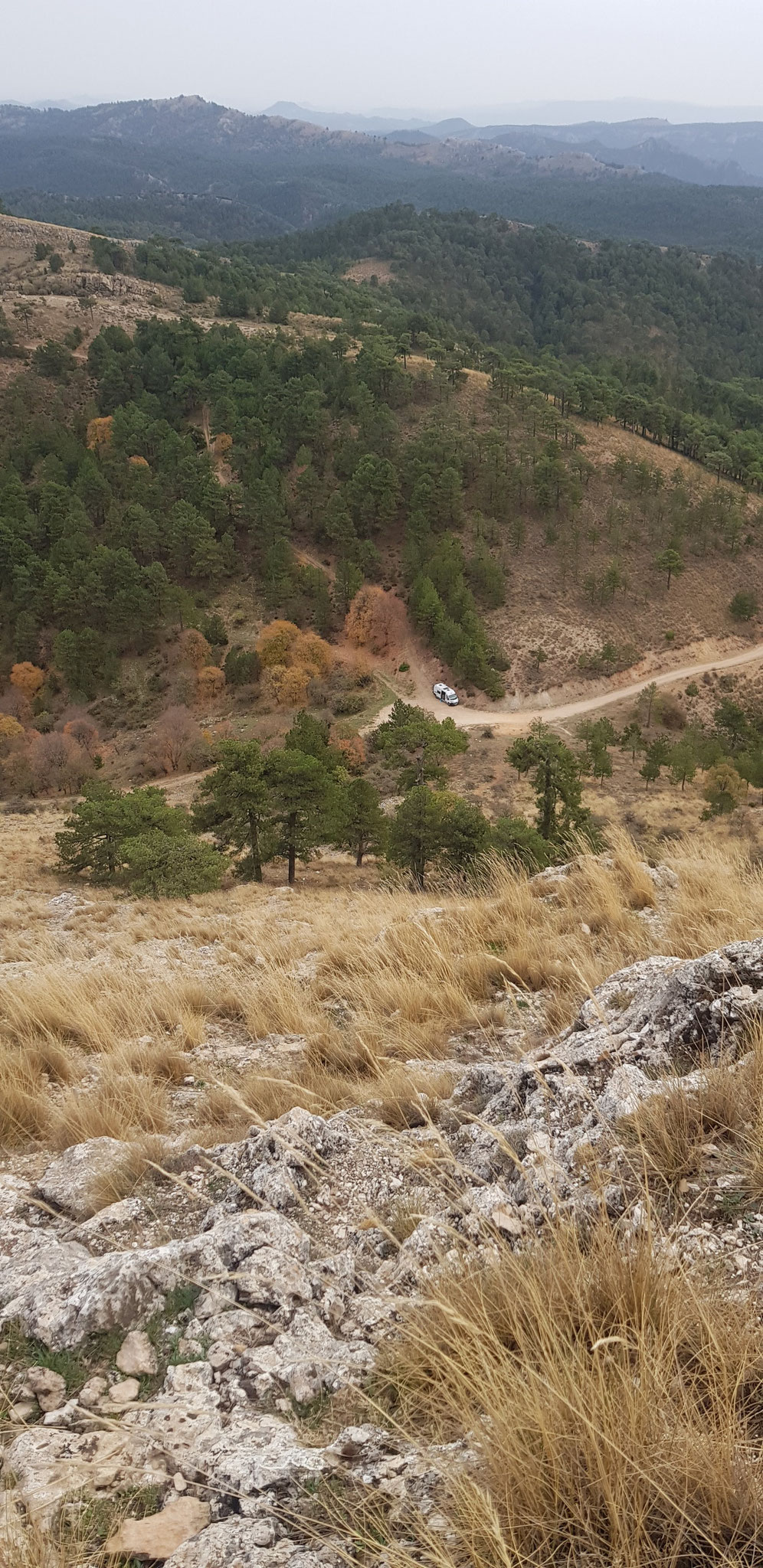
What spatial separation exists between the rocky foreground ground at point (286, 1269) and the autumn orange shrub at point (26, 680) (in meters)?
52.0

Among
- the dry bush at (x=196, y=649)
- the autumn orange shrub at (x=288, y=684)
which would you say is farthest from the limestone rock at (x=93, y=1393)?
the dry bush at (x=196, y=649)

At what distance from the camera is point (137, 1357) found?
2855 mm

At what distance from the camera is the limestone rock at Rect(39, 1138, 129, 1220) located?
382cm

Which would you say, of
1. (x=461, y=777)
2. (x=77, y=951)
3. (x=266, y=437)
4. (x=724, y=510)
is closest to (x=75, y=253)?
(x=266, y=437)

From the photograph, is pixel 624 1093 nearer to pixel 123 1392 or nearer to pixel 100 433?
pixel 123 1392

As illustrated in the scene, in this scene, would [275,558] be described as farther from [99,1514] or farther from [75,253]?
[75,253]

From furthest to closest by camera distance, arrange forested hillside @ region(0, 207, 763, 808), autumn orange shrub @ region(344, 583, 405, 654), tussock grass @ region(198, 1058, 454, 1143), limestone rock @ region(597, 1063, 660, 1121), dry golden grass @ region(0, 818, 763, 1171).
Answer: autumn orange shrub @ region(344, 583, 405, 654), forested hillside @ region(0, 207, 763, 808), dry golden grass @ region(0, 818, 763, 1171), tussock grass @ region(198, 1058, 454, 1143), limestone rock @ region(597, 1063, 660, 1121)

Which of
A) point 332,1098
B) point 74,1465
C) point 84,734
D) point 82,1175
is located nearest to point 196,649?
point 84,734

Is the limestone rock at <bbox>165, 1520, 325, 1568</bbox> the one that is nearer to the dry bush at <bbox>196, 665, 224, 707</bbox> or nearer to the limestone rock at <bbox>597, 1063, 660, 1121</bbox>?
the limestone rock at <bbox>597, 1063, 660, 1121</bbox>

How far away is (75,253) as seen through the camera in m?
107

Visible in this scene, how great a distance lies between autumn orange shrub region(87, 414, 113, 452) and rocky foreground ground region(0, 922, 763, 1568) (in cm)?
7219

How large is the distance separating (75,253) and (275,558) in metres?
83.7

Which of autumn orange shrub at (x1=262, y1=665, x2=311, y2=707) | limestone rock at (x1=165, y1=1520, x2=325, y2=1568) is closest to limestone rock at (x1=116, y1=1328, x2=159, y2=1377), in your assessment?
limestone rock at (x1=165, y1=1520, x2=325, y2=1568)

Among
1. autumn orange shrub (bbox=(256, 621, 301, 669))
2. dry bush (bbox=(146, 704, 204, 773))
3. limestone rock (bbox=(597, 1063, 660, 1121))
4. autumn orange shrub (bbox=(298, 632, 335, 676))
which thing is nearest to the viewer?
limestone rock (bbox=(597, 1063, 660, 1121))
